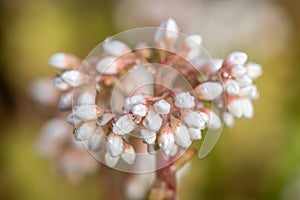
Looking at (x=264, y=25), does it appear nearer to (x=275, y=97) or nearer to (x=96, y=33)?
(x=275, y=97)

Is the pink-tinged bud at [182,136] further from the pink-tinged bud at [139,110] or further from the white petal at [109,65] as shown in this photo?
the white petal at [109,65]

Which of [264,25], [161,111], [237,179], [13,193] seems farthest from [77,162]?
[264,25]

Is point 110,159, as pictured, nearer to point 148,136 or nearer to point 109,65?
point 148,136

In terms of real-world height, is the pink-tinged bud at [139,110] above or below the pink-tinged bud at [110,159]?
above

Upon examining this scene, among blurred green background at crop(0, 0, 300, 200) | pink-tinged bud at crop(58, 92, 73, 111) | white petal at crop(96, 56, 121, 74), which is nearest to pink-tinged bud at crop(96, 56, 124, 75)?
white petal at crop(96, 56, 121, 74)

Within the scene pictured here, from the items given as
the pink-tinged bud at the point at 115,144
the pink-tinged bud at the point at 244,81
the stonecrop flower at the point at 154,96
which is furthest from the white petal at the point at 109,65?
the pink-tinged bud at the point at 244,81

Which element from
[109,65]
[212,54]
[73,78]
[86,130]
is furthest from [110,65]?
[212,54]

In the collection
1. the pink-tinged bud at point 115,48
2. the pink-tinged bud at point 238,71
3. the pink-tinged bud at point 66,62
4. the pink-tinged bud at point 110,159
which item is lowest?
the pink-tinged bud at point 110,159
